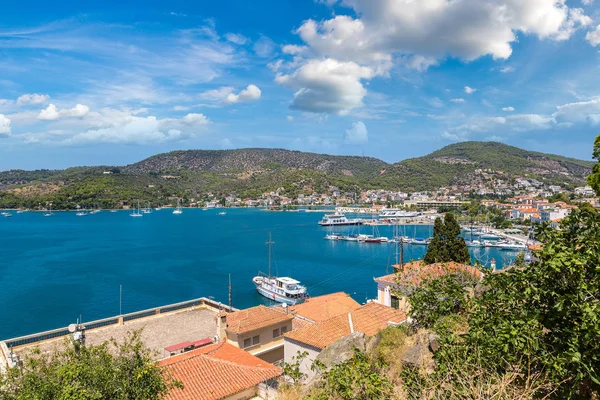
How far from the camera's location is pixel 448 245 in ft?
71.5

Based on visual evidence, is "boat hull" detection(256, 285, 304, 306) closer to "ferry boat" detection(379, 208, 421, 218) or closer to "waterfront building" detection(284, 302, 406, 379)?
"waterfront building" detection(284, 302, 406, 379)

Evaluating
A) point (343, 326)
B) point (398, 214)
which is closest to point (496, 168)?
point (398, 214)

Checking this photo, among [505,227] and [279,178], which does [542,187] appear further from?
[279,178]

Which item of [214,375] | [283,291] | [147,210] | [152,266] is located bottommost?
[152,266]

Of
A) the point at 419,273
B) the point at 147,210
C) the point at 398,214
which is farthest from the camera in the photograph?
the point at 147,210

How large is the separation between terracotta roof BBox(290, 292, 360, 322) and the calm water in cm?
820

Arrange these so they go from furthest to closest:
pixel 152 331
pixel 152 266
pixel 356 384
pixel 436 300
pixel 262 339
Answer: pixel 152 266
pixel 152 331
pixel 262 339
pixel 436 300
pixel 356 384

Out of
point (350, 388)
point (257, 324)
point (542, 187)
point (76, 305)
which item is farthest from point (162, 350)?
point (542, 187)

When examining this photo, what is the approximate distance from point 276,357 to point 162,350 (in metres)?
4.89

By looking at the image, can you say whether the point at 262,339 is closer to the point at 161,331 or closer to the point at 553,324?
the point at 161,331

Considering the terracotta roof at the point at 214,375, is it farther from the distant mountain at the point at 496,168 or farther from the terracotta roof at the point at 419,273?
the distant mountain at the point at 496,168

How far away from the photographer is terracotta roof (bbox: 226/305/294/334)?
1545cm

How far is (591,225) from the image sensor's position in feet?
14.8

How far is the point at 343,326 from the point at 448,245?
37.3 feet
